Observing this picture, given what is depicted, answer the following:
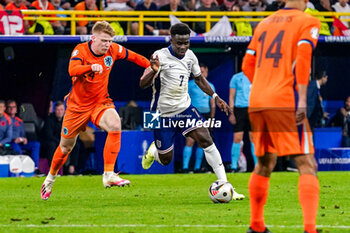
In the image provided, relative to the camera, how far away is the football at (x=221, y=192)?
10148 mm

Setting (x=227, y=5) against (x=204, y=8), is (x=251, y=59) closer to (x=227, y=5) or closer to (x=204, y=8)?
(x=204, y=8)

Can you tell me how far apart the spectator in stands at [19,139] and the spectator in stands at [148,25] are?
9.54 ft

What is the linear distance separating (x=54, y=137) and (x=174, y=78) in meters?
5.83

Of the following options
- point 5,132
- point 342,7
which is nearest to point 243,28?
point 342,7

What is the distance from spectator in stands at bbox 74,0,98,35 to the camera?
16.9 metres

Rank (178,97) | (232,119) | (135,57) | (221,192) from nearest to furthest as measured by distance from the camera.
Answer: (221,192) < (178,97) < (135,57) < (232,119)

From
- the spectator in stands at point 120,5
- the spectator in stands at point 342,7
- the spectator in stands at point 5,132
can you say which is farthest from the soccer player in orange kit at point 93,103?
the spectator in stands at point 342,7

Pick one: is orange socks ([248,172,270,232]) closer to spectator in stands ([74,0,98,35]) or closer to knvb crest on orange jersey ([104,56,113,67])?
knvb crest on orange jersey ([104,56,113,67])

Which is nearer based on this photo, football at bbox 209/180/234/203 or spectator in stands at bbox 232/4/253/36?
football at bbox 209/180/234/203

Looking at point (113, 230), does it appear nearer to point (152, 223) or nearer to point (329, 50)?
point (152, 223)

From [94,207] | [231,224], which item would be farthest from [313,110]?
[231,224]

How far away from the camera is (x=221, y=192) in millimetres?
10148

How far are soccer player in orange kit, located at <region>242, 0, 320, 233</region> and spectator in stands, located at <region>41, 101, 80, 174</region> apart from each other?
9855 mm

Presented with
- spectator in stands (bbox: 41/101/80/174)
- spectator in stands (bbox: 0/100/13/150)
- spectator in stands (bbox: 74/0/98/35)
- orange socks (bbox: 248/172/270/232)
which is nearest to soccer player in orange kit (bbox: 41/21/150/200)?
orange socks (bbox: 248/172/270/232)
